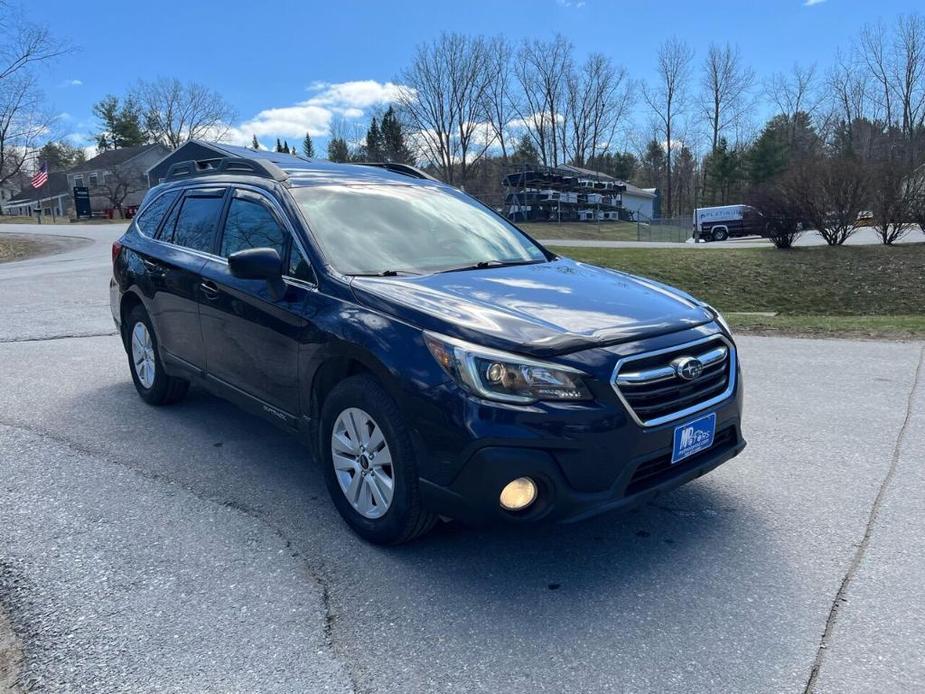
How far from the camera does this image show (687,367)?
3096 mm

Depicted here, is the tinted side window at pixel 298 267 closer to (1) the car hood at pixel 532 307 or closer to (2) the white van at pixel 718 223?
(1) the car hood at pixel 532 307

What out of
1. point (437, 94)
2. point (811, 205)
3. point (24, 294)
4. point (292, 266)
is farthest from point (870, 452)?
point (437, 94)

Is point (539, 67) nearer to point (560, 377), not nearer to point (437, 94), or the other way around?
point (437, 94)

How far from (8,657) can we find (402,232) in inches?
110

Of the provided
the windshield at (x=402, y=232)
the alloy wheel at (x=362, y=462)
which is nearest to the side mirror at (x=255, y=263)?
the windshield at (x=402, y=232)

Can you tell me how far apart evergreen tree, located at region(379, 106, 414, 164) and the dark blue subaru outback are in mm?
72680

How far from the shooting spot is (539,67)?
71188mm

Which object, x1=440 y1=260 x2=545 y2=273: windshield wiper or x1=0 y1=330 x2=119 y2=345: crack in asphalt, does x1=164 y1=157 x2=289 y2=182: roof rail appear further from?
x1=0 y1=330 x2=119 y2=345: crack in asphalt

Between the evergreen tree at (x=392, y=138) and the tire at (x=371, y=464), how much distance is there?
7392 centimetres

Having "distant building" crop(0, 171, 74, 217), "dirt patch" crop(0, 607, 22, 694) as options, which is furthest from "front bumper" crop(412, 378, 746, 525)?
"distant building" crop(0, 171, 74, 217)

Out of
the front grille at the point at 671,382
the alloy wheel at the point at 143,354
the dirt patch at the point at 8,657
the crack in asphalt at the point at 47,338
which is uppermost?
the front grille at the point at 671,382

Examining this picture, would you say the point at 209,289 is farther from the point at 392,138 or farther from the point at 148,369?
the point at 392,138

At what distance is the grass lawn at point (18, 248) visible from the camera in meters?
24.9

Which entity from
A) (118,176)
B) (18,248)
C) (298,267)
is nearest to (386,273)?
(298,267)
